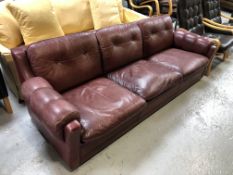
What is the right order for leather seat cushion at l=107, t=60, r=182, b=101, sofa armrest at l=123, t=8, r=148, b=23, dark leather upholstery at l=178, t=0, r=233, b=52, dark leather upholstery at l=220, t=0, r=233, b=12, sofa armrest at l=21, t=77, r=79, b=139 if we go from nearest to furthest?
sofa armrest at l=21, t=77, r=79, b=139, leather seat cushion at l=107, t=60, r=182, b=101, sofa armrest at l=123, t=8, r=148, b=23, dark leather upholstery at l=178, t=0, r=233, b=52, dark leather upholstery at l=220, t=0, r=233, b=12

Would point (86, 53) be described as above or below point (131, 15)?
below

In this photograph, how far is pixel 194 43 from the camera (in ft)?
8.62

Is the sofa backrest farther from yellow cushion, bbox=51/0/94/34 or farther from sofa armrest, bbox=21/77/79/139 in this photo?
yellow cushion, bbox=51/0/94/34

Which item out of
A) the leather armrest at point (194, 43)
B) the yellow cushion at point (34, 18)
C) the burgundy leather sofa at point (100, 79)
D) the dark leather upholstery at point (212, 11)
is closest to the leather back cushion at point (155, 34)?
the burgundy leather sofa at point (100, 79)

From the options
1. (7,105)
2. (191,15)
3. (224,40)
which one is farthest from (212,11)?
(7,105)

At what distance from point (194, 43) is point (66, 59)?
167 cm

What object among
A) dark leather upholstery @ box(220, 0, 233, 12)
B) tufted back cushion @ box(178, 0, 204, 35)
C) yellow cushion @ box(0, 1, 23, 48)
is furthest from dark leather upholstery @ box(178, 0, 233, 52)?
yellow cushion @ box(0, 1, 23, 48)

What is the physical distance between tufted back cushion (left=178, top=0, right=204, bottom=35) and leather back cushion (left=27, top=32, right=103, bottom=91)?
163cm

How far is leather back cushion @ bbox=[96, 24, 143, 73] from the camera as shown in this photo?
2.08m

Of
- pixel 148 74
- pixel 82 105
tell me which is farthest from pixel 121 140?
pixel 148 74

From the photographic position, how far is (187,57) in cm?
250

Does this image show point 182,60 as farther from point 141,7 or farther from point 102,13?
point 141,7

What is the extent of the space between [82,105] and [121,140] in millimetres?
514

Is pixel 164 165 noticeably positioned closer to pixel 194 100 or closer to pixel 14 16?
pixel 194 100
